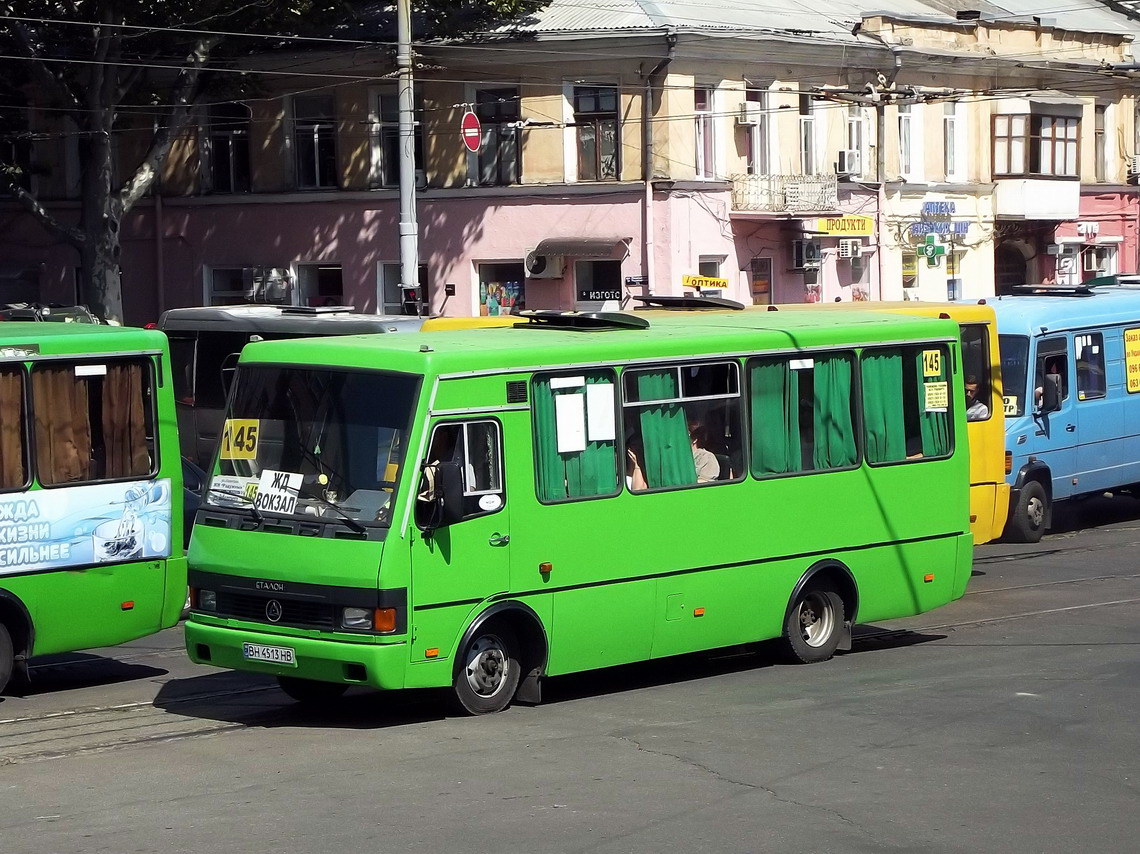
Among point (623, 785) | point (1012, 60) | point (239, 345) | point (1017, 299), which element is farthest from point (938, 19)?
point (623, 785)

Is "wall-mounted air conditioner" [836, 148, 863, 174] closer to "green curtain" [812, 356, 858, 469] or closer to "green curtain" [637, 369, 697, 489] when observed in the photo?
"green curtain" [812, 356, 858, 469]

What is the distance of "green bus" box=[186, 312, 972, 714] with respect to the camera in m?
10.4

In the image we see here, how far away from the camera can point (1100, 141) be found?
45.5 metres

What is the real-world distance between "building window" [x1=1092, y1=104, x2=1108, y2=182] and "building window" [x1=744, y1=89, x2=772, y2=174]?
13.5 meters

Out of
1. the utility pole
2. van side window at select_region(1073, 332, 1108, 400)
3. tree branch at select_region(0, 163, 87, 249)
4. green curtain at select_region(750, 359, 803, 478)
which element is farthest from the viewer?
tree branch at select_region(0, 163, 87, 249)

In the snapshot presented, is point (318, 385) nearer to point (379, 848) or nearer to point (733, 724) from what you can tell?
point (733, 724)

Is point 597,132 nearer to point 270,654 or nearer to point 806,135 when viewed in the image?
point 806,135

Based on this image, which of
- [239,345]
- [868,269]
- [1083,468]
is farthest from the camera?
[868,269]

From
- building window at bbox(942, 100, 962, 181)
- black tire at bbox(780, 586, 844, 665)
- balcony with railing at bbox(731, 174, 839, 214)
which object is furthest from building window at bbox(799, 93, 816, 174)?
black tire at bbox(780, 586, 844, 665)

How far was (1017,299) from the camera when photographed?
21.5 m

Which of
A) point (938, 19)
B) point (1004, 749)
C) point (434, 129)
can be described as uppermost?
point (938, 19)

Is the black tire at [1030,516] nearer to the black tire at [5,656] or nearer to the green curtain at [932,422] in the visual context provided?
the green curtain at [932,422]

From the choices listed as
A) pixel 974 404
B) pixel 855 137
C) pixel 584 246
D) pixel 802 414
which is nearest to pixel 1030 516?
pixel 974 404

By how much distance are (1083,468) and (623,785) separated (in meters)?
13.8
